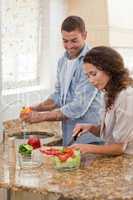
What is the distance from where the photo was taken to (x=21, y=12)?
8.73 feet

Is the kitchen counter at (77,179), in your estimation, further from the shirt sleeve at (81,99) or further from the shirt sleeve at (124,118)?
the shirt sleeve at (81,99)

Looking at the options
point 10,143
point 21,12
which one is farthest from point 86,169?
point 21,12

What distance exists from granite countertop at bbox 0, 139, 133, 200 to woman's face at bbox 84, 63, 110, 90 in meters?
A: 0.32

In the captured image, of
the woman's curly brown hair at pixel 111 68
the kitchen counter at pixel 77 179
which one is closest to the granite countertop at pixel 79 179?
the kitchen counter at pixel 77 179

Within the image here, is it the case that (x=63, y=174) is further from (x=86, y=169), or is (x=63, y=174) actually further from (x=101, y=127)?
(x=101, y=127)

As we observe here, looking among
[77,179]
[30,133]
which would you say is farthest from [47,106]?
[77,179]

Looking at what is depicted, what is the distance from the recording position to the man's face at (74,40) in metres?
2.05

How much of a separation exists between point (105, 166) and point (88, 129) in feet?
0.96

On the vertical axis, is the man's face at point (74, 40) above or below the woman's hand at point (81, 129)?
above

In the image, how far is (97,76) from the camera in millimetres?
1762

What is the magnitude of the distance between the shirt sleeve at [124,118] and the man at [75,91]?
0.27m

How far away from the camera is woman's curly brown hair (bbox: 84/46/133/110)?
1764 millimetres

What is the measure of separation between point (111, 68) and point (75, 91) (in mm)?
375

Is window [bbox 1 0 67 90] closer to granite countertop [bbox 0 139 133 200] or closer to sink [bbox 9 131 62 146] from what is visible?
sink [bbox 9 131 62 146]
